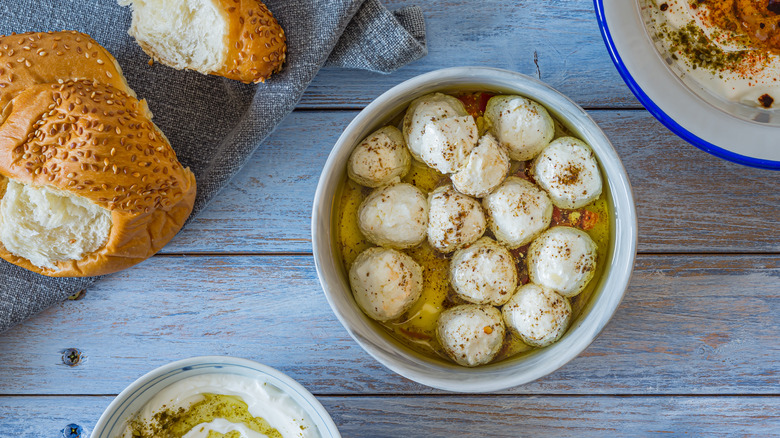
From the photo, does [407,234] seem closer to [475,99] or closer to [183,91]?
[475,99]

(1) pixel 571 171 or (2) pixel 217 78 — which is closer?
(1) pixel 571 171

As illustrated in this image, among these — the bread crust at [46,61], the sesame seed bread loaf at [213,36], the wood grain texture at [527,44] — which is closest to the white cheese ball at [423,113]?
the wood grain texture at [527,44]

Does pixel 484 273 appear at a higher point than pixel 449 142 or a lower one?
lower

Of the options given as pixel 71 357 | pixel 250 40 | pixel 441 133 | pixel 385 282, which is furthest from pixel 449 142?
pixel 71 357

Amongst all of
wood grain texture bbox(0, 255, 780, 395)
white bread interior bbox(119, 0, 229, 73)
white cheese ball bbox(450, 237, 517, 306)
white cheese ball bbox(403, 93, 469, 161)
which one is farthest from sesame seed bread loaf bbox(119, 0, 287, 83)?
white cheese ball bbox(450, 237, 517, 306)

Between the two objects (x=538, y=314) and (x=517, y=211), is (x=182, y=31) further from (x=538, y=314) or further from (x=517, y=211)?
(x=538, y=314)

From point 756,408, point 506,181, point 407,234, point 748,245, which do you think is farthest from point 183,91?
point 756,408

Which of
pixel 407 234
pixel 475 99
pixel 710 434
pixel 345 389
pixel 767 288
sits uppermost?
pixel 475 99

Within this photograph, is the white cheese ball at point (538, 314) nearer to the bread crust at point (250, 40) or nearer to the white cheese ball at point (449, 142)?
the white cheese ball at point (449, 142)
